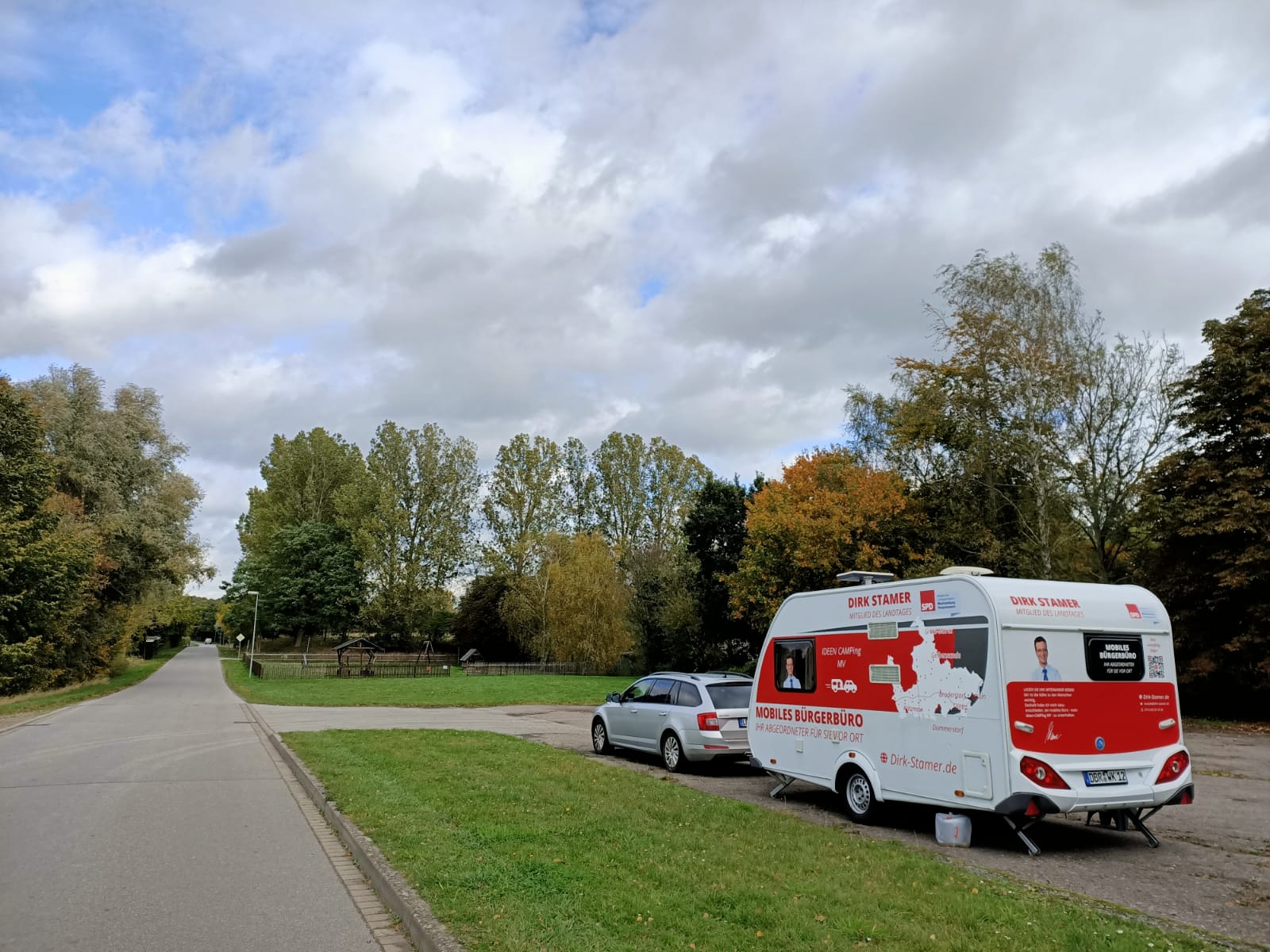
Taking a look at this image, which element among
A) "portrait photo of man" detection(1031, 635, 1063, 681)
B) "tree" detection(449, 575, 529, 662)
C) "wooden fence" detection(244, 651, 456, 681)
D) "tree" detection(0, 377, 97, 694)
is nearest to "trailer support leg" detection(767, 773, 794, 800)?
"portrait photo of man" detection(1031, 635, 1063, 681)

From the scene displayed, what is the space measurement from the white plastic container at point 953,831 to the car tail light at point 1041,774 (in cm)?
94

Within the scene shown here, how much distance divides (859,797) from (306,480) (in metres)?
67.1

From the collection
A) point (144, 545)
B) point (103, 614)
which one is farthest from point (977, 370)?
point (103, 614)

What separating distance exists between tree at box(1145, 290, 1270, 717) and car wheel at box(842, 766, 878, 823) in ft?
58.9

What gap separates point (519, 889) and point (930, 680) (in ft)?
15.3

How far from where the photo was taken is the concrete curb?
5082mm

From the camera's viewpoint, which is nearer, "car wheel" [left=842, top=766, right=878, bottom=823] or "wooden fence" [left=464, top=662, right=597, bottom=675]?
"car wheel" [left=842, top=766, right=878, bottom=823]

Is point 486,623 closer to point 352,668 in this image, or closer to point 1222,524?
point 352,668

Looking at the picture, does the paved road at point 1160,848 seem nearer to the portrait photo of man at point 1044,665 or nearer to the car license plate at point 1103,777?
the car license plate at point 1103,777

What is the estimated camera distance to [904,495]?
3397 centimetres

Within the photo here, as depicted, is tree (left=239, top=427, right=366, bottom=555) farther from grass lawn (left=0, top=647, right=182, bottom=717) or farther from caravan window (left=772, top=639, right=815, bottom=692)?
caravan window (left=772, top=639, right=815, bottom=692)


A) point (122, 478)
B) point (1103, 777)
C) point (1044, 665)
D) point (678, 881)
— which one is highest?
point (122, 478)

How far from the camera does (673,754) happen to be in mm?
13633

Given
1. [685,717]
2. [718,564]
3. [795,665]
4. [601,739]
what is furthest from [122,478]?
[795,665]
